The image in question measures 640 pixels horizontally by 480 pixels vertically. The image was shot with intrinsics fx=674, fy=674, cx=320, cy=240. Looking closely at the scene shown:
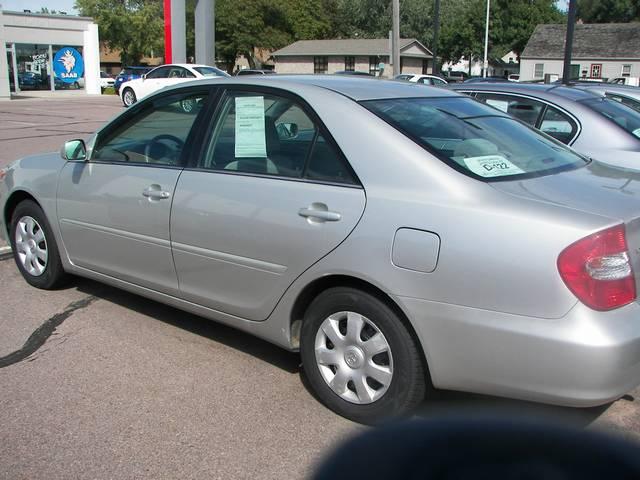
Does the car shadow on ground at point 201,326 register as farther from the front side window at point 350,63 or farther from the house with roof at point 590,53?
the front side window at point 350,63

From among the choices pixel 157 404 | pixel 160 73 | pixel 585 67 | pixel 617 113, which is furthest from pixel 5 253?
pixel 585 67

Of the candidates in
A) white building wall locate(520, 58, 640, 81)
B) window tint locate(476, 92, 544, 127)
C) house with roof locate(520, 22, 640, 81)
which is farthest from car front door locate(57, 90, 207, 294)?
white building wall locate(520, 58, 640, 81)

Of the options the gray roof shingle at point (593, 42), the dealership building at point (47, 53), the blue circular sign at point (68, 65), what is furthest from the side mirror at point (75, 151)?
the gray roof shingle at point (593, 42)

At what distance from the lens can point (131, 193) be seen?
13.8 feet

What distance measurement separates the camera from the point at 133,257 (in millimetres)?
4277

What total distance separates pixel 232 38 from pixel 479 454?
68876 mm

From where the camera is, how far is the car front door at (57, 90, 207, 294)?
A: 406cm

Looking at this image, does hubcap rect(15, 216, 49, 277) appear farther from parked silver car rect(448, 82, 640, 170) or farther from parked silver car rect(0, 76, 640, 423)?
parked silver car rect(448, 82, 640, 170)

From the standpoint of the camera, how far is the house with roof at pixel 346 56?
2422 inches

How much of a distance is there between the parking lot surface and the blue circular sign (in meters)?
33.4

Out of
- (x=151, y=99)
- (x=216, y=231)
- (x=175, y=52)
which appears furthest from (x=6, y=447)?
(x=175, y=52)

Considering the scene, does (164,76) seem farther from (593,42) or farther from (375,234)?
(593,42)

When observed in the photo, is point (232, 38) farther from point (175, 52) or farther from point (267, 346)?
point (267, 346)

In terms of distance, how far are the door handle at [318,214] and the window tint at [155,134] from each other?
3.70 feet
